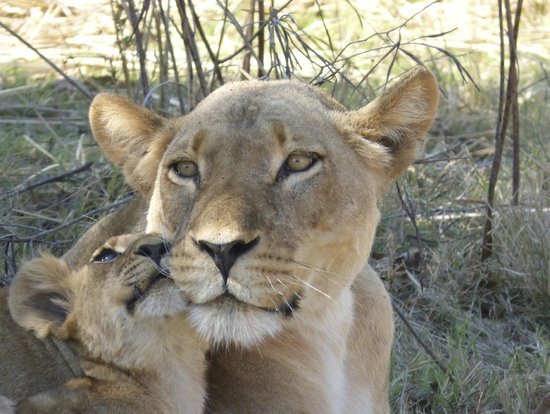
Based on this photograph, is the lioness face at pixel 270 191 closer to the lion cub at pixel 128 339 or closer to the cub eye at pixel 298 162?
the cub eye at pixel 298 162

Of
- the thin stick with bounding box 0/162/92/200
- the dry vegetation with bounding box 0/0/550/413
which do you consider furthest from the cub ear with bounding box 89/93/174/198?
the thin stick with bounding box 0/162/92/200

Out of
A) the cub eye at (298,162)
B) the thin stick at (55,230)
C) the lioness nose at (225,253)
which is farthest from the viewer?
the thin stick at (55,230)

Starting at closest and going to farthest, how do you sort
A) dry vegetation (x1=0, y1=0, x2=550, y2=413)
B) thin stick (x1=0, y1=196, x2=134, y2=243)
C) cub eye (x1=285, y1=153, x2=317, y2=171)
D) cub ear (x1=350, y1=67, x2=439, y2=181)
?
cub eye (x1=285, y1=153, x2=317, y2=171) → cub ear (x1=350, y1=67, x2=439, y2=181) → dry vegetation (x1=0, y1=0, x2=550, y2=413) → thin stick (x1=0, y1=196, x2=134, y2=243)

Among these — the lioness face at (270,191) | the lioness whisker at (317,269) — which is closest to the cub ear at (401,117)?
the lioness face at (270,191)

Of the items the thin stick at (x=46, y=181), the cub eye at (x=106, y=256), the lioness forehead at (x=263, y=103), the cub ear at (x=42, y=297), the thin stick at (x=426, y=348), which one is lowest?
the thin stick at (x=426, y=348)

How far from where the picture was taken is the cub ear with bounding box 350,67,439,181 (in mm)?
3346

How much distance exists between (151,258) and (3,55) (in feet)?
13.7

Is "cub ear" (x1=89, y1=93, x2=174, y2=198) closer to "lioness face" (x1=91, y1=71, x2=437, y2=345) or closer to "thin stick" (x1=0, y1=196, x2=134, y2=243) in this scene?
"lioness face" (x1=91, y1=71, x2=437, y2=345)

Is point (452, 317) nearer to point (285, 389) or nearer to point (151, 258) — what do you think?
point (285, 389)

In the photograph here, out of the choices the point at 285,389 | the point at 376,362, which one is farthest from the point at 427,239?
the point at 285,389

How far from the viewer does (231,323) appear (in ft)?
9.55

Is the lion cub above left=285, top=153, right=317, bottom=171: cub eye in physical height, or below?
below

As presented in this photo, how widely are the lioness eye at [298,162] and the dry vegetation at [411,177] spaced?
3.50ft

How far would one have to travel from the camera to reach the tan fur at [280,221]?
9.59 ft
